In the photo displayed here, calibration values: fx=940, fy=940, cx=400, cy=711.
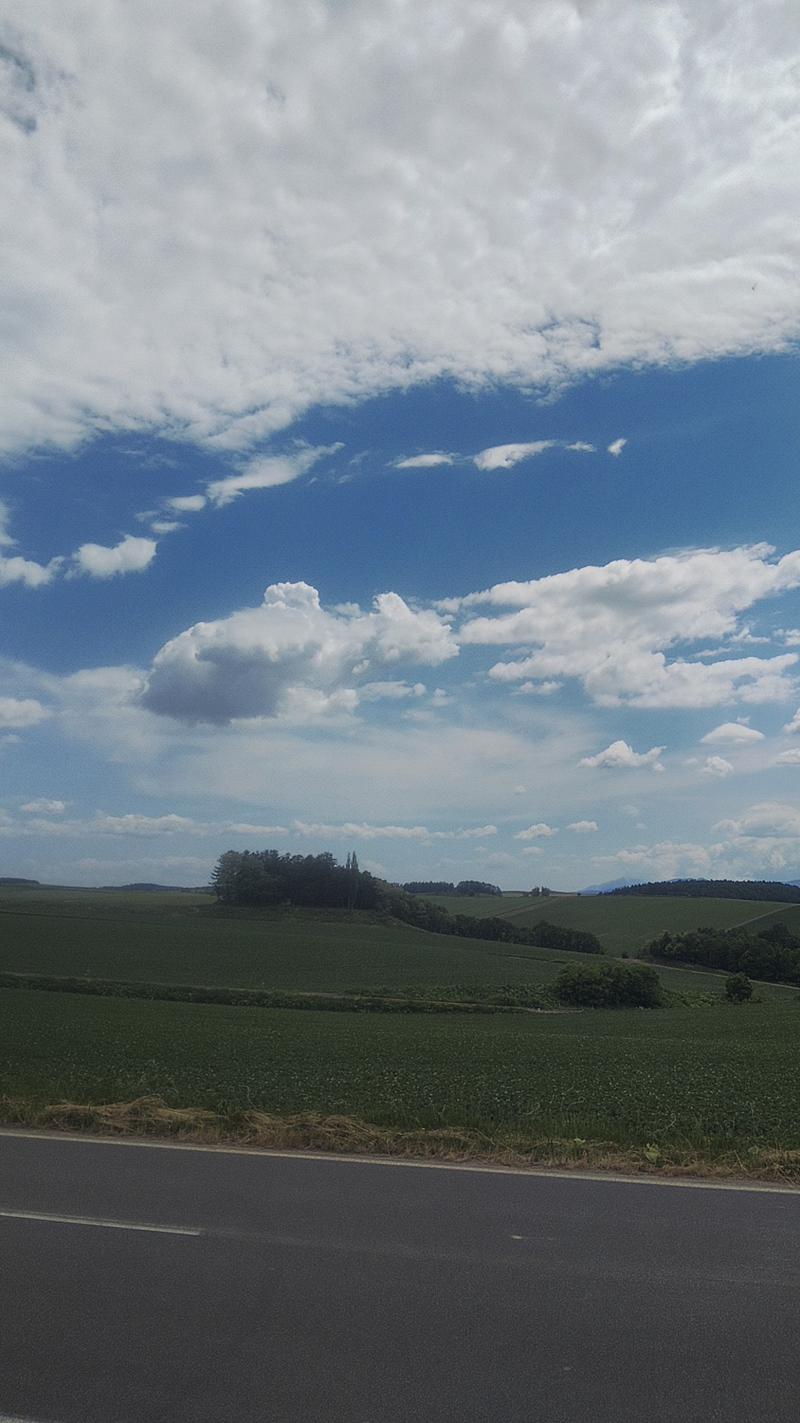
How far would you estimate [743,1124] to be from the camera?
11.6 metres

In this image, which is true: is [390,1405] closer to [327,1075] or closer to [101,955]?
[327,1075]

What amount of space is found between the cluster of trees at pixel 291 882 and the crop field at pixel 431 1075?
235ft

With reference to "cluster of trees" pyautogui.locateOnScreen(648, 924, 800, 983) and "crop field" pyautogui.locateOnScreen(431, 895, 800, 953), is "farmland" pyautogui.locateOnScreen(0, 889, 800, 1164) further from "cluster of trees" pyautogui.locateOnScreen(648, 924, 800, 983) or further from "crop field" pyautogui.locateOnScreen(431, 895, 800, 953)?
"crop field" pyautogui.locateOnScreen(431, 895, 800, 953)

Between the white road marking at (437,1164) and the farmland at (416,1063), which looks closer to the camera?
the white road marking at (437,1164)

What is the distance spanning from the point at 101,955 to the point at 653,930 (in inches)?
2493

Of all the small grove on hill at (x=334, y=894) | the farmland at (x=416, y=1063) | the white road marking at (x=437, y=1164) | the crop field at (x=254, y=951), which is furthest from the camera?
the small grove on hill at (x=334, y=894)

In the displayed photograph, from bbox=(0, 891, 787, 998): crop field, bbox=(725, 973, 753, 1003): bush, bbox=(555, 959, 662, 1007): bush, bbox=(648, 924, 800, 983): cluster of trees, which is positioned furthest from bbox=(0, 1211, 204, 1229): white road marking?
bbox=(648, 924, 800, 983): cluster of trees

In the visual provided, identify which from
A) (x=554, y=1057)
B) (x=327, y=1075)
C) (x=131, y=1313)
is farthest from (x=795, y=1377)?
(x=554, y=1057)

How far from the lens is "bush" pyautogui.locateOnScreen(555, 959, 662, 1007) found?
192 feet

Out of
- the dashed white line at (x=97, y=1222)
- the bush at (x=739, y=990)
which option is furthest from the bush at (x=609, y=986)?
the dashed white line at (x=97, y=1222)

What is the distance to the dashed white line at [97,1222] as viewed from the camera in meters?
7.29

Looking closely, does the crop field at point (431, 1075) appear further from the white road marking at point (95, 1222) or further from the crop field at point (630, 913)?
the crop field at point (630, 913)

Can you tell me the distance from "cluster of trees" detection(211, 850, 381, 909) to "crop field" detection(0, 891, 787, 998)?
A: 348 centimetres

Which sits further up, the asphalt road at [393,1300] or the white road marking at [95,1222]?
the asphalt road at [393,1300]
